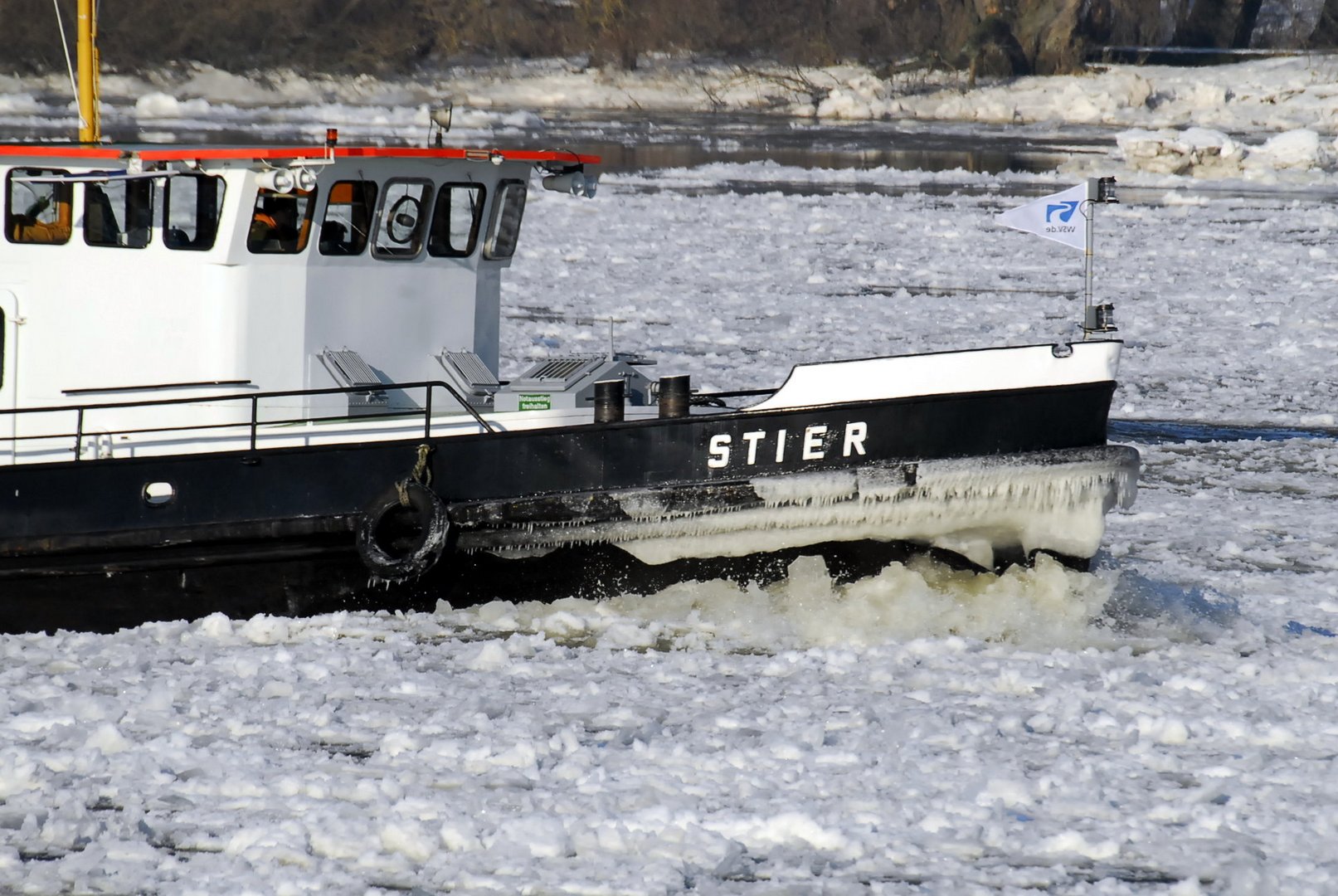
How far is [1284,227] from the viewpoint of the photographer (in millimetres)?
22219

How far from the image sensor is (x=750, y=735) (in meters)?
6.01

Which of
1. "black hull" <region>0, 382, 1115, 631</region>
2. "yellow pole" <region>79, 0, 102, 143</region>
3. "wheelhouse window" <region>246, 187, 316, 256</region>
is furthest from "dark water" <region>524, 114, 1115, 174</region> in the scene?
"black hull" <region>0, 382, 1115, 631</region>

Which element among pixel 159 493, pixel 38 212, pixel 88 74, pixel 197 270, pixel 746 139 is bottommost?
pixel 159 493

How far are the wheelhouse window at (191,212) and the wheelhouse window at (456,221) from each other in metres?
1.00

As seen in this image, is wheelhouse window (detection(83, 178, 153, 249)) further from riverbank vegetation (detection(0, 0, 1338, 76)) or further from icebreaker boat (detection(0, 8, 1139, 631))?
riverbank vegetation (detection(0, 0, 1338, 76))

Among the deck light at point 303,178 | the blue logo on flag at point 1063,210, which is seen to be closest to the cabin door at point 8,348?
the deck light at point 303,178

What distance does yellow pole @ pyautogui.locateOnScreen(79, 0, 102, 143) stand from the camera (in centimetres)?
788

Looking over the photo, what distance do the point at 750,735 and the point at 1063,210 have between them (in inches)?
128

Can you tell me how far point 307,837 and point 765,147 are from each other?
3230 cm

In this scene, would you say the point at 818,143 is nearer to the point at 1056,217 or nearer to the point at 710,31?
the point at 710,31

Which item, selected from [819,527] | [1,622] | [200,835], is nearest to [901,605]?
[819,527]

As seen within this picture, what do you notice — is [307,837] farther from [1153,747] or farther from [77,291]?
[77,291]

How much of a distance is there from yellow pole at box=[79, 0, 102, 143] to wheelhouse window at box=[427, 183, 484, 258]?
63.8 inches

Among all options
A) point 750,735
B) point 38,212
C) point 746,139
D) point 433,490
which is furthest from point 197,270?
point 746,139
